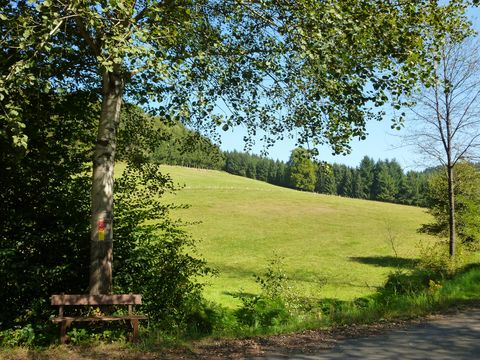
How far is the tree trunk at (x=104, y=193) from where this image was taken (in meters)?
7.47

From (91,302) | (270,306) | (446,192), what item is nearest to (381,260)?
(446,192)

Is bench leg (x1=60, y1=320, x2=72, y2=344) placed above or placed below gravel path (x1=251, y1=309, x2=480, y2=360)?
below

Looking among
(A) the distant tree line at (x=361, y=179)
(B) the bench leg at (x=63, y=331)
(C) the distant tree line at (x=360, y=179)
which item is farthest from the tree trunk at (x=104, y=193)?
(A) the distant tree line at (x=361, y=179)

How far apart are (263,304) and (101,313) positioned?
3.93 m

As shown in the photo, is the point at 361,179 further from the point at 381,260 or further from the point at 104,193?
the point at 104,193

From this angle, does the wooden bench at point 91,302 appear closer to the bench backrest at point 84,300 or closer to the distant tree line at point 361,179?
the bench backrest at point 84,300

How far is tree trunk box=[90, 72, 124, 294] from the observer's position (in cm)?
747

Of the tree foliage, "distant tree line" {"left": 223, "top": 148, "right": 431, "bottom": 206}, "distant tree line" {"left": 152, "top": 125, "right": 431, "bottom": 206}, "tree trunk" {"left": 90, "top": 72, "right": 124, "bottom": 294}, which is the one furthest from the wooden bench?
"distant tree line" {"left": 223, "top": 148, "right": 431, "bottom": 206}

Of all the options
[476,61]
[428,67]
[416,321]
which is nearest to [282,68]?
[428,67]

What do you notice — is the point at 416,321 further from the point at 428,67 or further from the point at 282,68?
the point at 282,68

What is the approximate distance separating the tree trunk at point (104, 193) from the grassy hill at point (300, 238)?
29.6ft

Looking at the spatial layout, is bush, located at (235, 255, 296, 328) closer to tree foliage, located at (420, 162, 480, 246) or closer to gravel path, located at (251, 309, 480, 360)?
gravel path, located at (251, 309, 480, 360)

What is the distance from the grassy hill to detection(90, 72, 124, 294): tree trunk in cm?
901

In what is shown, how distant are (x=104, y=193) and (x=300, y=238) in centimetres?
4061
